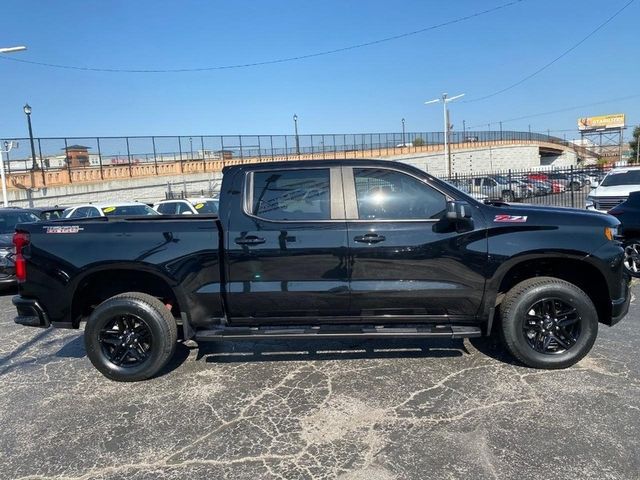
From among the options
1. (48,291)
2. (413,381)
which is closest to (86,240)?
(48,291)

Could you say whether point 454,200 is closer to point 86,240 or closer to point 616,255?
point 616,255

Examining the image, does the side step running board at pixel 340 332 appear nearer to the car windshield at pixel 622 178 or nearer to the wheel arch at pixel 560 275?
the wheel arch at pixel 560 275

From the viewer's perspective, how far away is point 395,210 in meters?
4.18

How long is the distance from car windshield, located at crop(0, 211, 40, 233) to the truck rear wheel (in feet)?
19.8

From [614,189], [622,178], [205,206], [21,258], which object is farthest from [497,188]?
[21,258]

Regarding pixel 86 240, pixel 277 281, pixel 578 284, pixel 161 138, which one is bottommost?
pixel 578 284

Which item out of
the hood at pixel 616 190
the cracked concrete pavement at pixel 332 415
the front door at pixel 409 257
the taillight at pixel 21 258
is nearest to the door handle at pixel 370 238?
the front door at pixel 409 257

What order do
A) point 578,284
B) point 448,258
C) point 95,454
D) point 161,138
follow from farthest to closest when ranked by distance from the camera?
point 161,138, point 578,284, point 448,258, point 95,454

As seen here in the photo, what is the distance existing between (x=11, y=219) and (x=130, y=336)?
7.23m

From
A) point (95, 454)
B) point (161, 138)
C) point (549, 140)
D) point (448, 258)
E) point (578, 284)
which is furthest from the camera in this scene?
point (549, 140)

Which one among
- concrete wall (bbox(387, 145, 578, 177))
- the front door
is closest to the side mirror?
the front door

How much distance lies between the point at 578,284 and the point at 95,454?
14.1 feet

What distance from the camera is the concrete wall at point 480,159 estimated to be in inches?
2232

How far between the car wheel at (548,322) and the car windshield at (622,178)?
1203 centimetres
